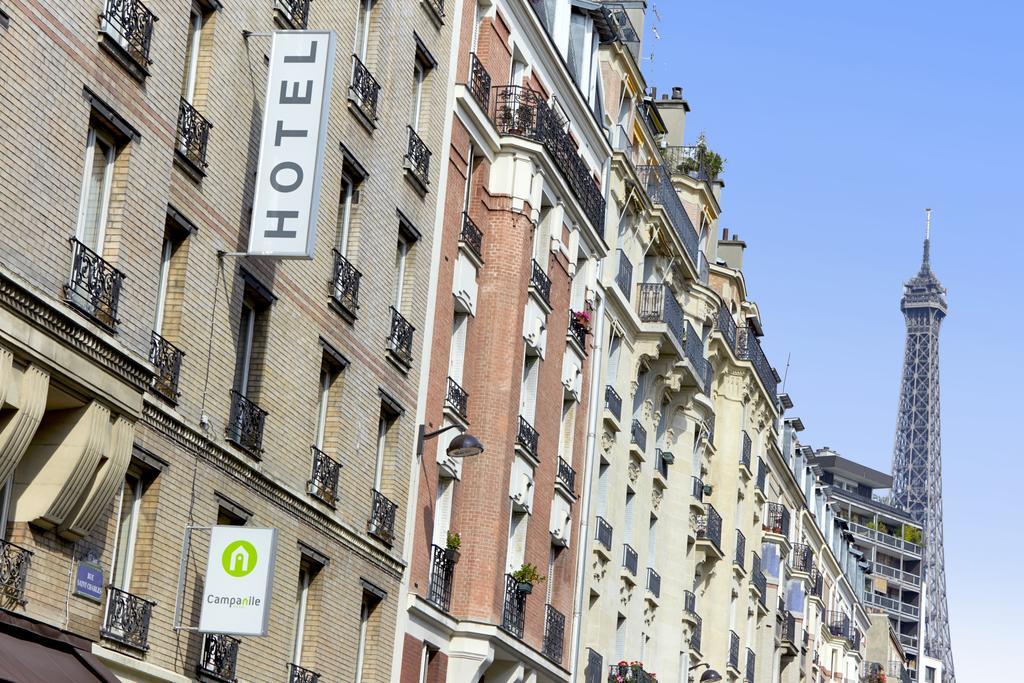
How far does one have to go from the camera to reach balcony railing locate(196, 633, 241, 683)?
26.5m

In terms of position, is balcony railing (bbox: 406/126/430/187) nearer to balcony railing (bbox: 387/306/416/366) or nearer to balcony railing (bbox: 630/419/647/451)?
balcony railing (bbox: 387/306/416/366)

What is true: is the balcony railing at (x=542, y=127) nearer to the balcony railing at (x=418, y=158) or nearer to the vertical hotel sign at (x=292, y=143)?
the balcony railing at (x=418, y=158)

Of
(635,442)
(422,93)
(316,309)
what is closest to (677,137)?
(635,442)

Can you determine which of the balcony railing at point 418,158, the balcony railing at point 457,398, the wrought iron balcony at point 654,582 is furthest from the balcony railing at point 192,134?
the wrought iron balcony at point 654,582

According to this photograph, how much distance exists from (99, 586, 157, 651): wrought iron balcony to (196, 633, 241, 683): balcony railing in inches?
72.9

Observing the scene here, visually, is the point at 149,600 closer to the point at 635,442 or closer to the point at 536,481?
the point at 536,481

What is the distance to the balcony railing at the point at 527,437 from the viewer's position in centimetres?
4038

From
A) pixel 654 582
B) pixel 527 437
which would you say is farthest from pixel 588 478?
pixel 654 582

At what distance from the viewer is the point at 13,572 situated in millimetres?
21375

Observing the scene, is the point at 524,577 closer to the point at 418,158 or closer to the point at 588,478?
the point at 588,478

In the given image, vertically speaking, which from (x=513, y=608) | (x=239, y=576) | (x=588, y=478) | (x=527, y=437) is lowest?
(x=239, y=576)

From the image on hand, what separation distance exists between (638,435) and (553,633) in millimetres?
11668

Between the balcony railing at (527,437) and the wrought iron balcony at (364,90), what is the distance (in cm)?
967

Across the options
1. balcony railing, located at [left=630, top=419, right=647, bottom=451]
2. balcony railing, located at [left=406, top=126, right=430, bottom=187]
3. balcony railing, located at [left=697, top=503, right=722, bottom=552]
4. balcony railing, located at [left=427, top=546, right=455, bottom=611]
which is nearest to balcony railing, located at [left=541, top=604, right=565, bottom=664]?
balcony railing, located at [left=427, top=546, right=455, bottom=611]
